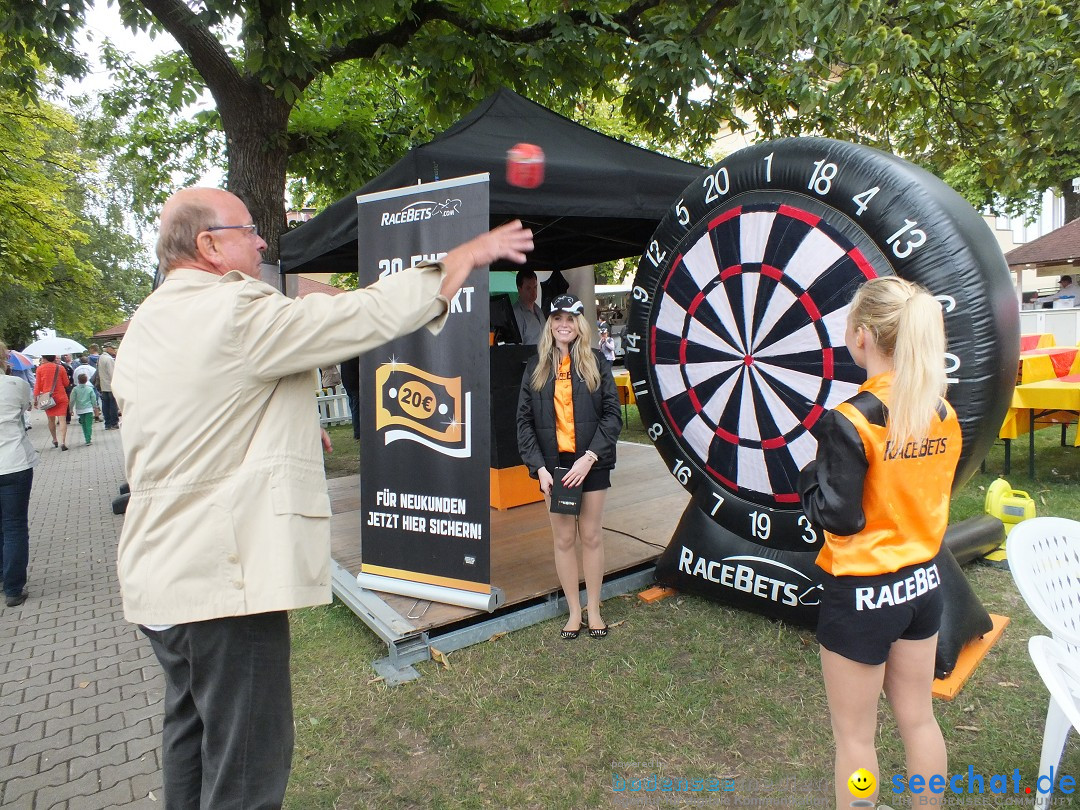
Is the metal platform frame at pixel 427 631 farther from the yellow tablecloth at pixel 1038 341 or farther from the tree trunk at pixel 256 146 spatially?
the yellow tablecloth at pixel 1038 341

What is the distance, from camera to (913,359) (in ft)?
5.77

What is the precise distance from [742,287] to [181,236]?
2.65 m

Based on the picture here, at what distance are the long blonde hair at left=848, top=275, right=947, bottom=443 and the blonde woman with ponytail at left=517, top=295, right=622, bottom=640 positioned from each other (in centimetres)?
186

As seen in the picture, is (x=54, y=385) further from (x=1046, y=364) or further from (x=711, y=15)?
(x=1046, y=364)

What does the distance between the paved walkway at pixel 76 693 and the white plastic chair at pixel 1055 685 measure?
3179 millimetres

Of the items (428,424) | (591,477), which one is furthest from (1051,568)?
(428,424)

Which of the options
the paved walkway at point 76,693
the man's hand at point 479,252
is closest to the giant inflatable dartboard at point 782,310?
the man's hand at point 479,252

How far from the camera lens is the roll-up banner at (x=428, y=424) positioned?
367 centimetres

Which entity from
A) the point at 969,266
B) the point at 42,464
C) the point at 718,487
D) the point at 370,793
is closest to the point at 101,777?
the point at 370,793

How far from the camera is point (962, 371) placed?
2.75 metres

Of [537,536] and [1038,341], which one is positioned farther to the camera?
[1038,341]

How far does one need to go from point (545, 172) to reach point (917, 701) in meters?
3.50

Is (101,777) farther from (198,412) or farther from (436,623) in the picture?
(198,412)

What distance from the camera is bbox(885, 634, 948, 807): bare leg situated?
1939mm
